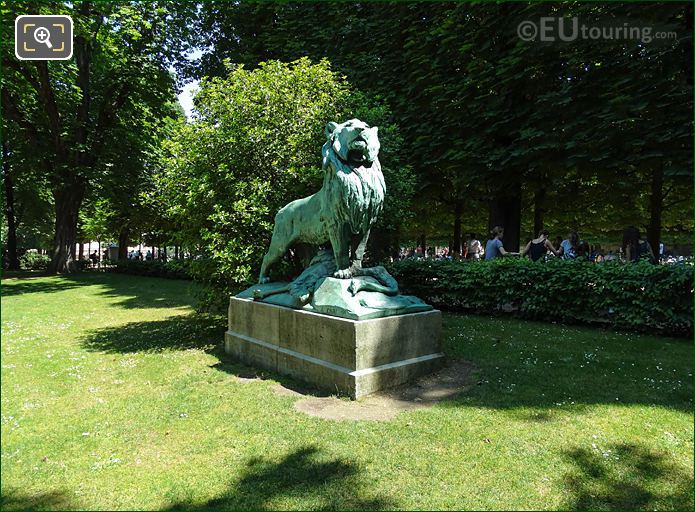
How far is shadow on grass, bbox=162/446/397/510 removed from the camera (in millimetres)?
3195

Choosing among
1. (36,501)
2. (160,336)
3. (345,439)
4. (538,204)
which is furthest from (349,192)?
(538,204)

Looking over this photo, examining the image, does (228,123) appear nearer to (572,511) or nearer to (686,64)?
(572,511)

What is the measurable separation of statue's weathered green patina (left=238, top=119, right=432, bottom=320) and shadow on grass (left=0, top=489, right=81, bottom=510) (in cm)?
323

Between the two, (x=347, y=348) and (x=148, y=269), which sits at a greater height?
(x=347, y=348)

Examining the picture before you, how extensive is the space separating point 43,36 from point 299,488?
371 centimetres

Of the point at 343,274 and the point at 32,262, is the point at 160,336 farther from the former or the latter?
the point at 32,262

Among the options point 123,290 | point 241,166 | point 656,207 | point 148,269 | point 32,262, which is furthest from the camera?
point 32,262

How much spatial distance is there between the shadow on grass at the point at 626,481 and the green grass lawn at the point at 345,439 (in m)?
0.01

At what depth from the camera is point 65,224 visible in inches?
869

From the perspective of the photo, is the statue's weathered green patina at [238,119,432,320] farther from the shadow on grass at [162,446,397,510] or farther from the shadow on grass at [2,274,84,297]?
the shadow on grass at [2,274,84,297]

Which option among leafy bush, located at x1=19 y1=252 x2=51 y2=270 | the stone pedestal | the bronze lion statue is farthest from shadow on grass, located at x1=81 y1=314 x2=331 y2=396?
leafy bush, located at x1=19 y1=252 x2=51 y2=270

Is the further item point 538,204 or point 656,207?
point 538,204

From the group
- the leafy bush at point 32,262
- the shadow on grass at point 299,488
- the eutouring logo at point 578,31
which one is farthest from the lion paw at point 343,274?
the leafy bush at point 32,262

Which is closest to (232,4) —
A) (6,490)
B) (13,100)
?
(13,100)
